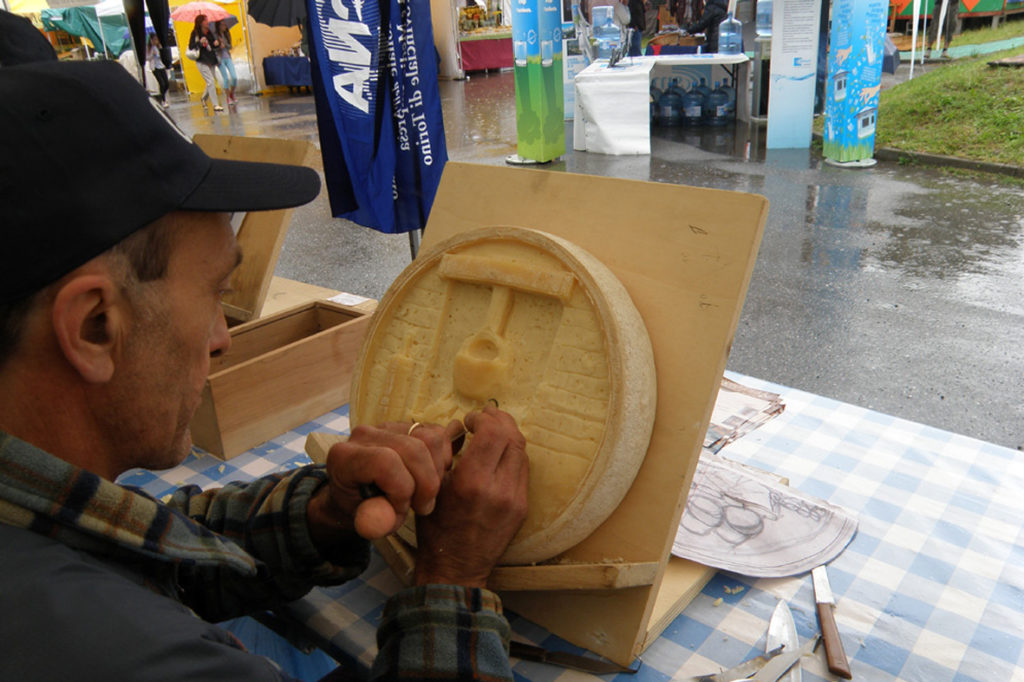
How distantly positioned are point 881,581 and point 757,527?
22 cm

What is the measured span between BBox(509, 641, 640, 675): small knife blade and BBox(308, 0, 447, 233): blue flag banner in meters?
1.77

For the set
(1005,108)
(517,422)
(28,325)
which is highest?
(28,325)

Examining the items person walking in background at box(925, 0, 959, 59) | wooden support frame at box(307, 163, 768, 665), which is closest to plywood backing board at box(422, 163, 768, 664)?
wooden support frame at box(307, 163, 768, 665)

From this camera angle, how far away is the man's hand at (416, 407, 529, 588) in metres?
1.07

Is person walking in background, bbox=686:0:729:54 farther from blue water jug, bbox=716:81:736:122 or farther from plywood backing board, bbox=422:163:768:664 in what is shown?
plywood backing board, bbox=422:163:768:664

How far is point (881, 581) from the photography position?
129 cm

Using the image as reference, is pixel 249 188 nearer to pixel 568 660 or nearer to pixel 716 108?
pixel 568 660

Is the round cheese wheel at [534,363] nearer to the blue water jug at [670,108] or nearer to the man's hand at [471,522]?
the man's hand at [471,522]

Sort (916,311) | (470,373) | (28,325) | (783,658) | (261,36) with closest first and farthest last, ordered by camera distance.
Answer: (28,325) < (783,658) < (470,373) < (916,311) < (261,36)

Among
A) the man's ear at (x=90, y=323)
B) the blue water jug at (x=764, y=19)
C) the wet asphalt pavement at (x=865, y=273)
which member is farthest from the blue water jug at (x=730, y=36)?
the man's ear at (x=90, y=323)

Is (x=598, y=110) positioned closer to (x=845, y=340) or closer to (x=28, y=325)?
(x=845, y=340)

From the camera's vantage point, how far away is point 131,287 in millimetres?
815

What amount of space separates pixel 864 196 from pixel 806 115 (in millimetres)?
2103

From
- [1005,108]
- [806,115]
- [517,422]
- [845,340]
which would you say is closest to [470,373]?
[517,422]
